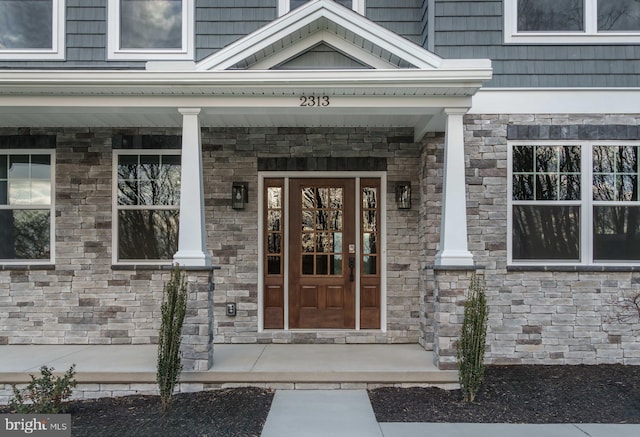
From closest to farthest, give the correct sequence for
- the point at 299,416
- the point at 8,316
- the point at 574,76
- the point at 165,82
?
the point at 299,416 < the point at 165,82 < the point at 574,76 < the point at 8,316

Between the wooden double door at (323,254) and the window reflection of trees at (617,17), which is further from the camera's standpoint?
the wooden double door at (323,254)

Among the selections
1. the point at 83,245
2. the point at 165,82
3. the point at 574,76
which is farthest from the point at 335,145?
the point at 83,245

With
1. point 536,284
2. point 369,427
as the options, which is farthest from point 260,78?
point 536,284

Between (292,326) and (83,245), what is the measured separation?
9.70 feet

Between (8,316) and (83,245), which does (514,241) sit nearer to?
(83,245)

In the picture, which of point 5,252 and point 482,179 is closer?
point 482,179

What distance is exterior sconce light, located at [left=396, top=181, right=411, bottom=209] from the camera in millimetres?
6789

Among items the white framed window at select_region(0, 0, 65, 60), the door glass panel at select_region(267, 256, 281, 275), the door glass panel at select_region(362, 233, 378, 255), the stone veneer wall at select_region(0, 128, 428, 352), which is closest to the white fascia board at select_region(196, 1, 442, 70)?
the stone veneer wall at select_region(0, 128, 428, 352)

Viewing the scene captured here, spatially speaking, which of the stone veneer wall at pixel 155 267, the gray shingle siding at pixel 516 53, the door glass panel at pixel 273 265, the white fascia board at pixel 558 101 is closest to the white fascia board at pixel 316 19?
the gray shingle siding at pixel 516 53

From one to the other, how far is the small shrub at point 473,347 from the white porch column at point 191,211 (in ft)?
8.79

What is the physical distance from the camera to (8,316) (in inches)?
265

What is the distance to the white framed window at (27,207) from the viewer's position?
6.82 meters

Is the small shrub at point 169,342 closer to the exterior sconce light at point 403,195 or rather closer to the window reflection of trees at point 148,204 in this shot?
the window reflection of trees at point 148,204

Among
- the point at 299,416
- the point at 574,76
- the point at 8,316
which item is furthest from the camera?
the point at 8,316
